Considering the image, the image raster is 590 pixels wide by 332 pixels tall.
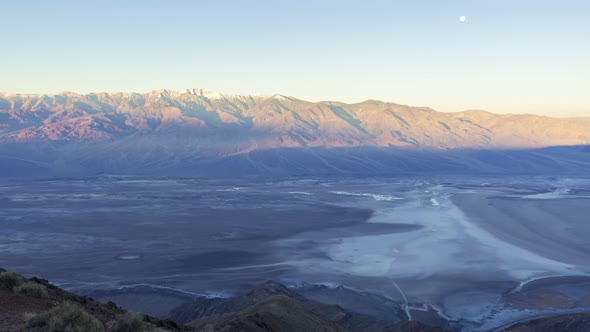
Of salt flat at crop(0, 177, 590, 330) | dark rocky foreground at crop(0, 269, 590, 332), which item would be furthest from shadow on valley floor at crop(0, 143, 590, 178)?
dark rocky foreground at crop(0, 269, 590, 332)

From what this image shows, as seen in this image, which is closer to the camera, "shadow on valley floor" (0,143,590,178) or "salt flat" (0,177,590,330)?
"salt flat" (0,177,590,330)

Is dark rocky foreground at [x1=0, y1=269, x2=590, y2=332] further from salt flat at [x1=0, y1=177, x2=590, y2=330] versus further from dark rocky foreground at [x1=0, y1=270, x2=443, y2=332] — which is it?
salt flat at [x1=0, y1=177, x2=590, y2=330]

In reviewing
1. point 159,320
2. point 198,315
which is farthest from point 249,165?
point 159,320

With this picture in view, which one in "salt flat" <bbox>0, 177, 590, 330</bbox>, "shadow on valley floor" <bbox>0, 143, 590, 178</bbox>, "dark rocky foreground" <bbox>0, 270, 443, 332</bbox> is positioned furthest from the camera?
"shadow on valley floor" <bbox>0, 143, 590, 178</bbox>

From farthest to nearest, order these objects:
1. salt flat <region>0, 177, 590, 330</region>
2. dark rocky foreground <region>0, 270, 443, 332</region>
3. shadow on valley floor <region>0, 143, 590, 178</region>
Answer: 1. shadow on valley floor <region>0, 143, 590, 178</region>
2. salt flat <region>0, 177, 590, 330</region>
3. dark rocky foreground <region>0, 270, 443, 332</region>

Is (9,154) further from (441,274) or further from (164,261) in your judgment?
(441,274)

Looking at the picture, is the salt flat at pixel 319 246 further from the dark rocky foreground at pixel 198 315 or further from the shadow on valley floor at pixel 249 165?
the shadow on valley floor at pixel 249 165

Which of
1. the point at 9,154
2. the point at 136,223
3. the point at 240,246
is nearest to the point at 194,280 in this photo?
the point at 240,246

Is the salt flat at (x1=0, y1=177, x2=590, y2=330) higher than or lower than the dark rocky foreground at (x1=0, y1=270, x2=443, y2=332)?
lower

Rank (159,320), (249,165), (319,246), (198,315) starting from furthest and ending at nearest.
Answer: (249,165)
(319,246)
(198,315)
(159,320)

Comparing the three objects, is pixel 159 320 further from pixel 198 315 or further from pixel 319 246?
pixel 319 246
